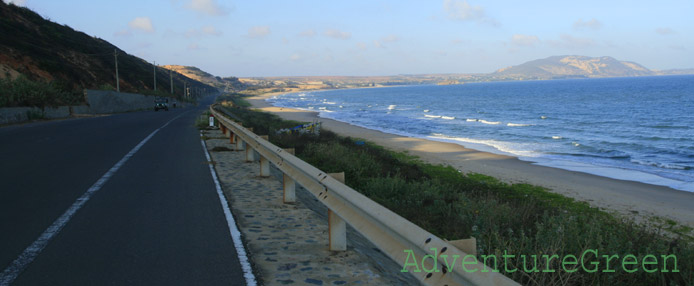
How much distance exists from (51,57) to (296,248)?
199ft

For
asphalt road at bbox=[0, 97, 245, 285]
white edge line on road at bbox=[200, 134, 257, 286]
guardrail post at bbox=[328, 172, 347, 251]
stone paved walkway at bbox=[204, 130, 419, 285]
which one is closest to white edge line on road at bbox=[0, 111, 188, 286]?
asphalt road at bbox=[0, 97, 245, 285]

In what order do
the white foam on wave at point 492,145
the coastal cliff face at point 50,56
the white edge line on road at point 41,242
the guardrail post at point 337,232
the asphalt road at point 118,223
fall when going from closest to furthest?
the white edge line on road at point 41,242
the asphalt road at point 118,223
the guardrail post at point 337,232
the white foam on wave at point 492,145
the coastal cliff face at point 50,56

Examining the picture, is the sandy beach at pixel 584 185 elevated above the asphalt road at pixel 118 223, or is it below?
below

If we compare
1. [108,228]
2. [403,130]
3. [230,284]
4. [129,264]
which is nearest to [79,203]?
[108,228]

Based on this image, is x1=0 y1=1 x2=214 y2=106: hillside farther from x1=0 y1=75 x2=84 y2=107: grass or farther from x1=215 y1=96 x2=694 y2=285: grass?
x1=215 y1=96 x2=694 y2=285: grass

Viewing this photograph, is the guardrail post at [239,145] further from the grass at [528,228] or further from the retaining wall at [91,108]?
the retaining wall at [91,108]

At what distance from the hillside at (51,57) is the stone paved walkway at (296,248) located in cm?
3382

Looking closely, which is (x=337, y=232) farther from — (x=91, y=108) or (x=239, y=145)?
(x=91, y=108)

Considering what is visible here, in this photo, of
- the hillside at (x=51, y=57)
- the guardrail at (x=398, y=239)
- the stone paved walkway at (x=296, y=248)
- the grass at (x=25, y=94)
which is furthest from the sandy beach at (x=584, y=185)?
the hillside at (x=51, y=57)

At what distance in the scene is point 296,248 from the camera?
5336mm

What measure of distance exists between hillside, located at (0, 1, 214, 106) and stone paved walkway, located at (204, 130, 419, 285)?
3382cm

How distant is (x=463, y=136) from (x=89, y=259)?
35180 millimetres

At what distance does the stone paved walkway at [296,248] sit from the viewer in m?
4.44

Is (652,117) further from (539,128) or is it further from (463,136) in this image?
(463,136)
